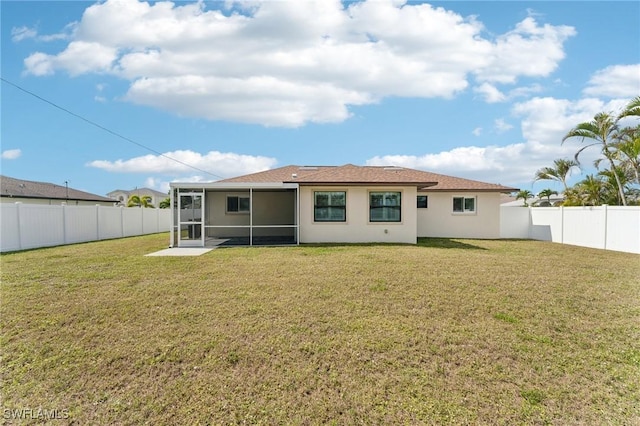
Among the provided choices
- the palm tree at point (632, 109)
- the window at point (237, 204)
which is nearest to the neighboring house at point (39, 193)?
the window at point (237, 204)

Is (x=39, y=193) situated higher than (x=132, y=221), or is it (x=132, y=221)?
(x=39, y=193)

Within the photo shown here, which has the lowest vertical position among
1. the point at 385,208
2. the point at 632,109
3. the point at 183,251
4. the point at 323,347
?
the point at 323,347

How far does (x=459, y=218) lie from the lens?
60.7 feet

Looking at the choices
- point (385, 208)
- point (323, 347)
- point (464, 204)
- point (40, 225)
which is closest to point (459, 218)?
point (464, 204)

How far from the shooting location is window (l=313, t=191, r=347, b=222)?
1517 cm

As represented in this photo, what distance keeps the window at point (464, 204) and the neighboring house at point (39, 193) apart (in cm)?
2979

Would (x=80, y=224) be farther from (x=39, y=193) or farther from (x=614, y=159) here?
(x=614, y=159)

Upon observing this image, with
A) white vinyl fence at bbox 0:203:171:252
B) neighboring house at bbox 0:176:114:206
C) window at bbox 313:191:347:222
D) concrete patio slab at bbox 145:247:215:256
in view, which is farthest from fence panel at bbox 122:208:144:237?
→ window at bbox 313:191:347:222

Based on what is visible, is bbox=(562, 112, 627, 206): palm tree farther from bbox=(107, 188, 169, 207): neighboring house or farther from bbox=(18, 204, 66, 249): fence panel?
bbox=(107, 188, 169, 207): neighboring house

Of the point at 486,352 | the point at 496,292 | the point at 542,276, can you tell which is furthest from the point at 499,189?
the point at 486,352

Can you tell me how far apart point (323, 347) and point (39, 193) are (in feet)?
108

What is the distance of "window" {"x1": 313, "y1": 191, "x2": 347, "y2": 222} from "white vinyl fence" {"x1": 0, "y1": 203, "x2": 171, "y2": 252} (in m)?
11.2

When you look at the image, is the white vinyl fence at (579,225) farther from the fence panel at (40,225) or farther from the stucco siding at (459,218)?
the fence panel at (40,225)

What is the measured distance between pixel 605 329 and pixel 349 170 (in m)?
12.5
